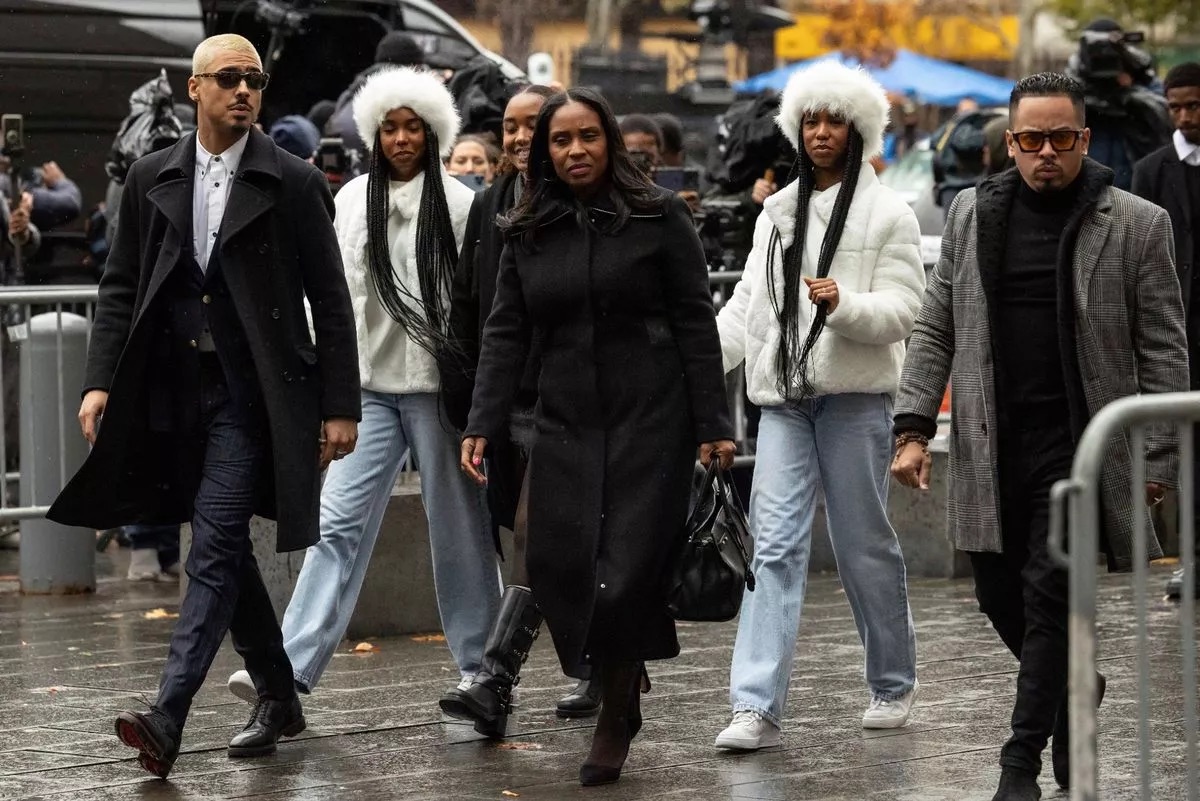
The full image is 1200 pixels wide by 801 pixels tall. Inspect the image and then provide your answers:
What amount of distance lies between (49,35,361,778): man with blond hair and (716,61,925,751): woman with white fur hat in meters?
1.30

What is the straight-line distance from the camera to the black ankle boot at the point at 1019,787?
19.3 ft

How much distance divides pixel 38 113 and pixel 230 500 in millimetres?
9708

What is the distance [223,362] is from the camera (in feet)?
22.1

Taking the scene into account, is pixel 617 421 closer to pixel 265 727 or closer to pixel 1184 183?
pixel 265 727

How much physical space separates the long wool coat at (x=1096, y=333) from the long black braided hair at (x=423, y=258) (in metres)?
1.98

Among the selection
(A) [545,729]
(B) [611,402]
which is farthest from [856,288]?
(A) [545,729]

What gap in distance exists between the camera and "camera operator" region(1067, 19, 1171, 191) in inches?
451

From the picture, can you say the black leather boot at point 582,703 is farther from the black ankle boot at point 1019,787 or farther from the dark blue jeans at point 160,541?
the dark blue jeans at point 160,541

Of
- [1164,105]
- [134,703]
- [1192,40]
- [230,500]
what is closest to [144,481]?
[230,500]

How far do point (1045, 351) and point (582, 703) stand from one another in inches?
87.0

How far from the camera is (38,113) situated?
621 inches

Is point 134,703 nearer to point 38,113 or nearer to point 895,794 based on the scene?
point 895,794

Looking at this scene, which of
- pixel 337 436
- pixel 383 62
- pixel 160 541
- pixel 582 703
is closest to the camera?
pixel 337 436

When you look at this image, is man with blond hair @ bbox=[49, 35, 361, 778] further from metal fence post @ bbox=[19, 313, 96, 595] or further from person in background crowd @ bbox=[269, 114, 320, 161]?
person in background crowd @ bbox=[269, 114, 320, 161]
